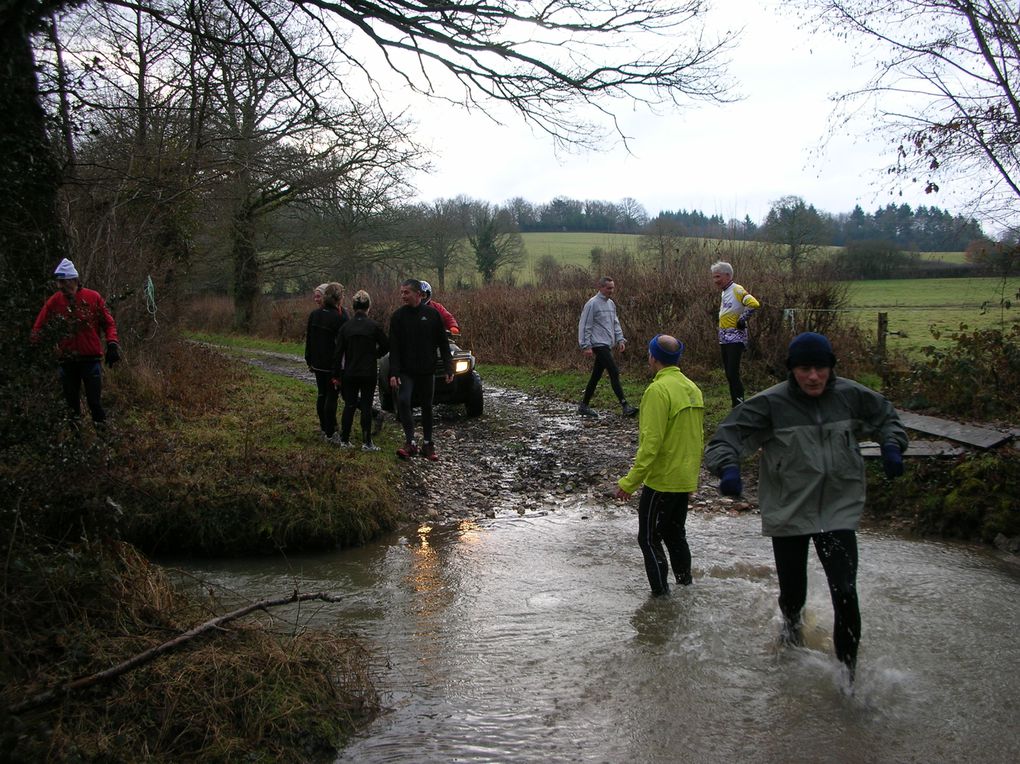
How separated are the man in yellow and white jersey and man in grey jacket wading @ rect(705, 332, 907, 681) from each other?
5780 mm

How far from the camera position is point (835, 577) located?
4.16 meters

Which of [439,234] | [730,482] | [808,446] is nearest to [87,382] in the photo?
[730,482]

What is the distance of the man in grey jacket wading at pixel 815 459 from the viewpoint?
13.7 ft

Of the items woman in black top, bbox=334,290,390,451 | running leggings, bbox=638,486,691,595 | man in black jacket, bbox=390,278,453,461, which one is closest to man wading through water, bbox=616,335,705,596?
running leggings, bbox=638,486,691,595

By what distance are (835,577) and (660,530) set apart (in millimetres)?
1527

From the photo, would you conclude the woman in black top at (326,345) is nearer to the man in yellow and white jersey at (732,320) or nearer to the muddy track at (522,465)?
the muddy track at (522,465)

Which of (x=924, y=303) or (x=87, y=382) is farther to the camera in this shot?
(x=924, y=303)

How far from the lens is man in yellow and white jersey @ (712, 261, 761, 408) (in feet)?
33.1

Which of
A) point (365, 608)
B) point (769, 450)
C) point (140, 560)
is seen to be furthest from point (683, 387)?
point (140, 560)

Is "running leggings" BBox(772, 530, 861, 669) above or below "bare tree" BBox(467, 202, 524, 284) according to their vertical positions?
below

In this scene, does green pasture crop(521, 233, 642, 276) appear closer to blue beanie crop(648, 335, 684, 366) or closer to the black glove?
the black glove

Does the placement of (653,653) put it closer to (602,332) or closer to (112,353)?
→ (112,353)

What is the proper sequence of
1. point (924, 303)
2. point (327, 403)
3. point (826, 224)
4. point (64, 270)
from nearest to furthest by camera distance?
1. point (64, 270)
2. point (327, 403)
3. point (924, 303)
4. point (826, 224)

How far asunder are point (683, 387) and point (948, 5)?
7.10m
